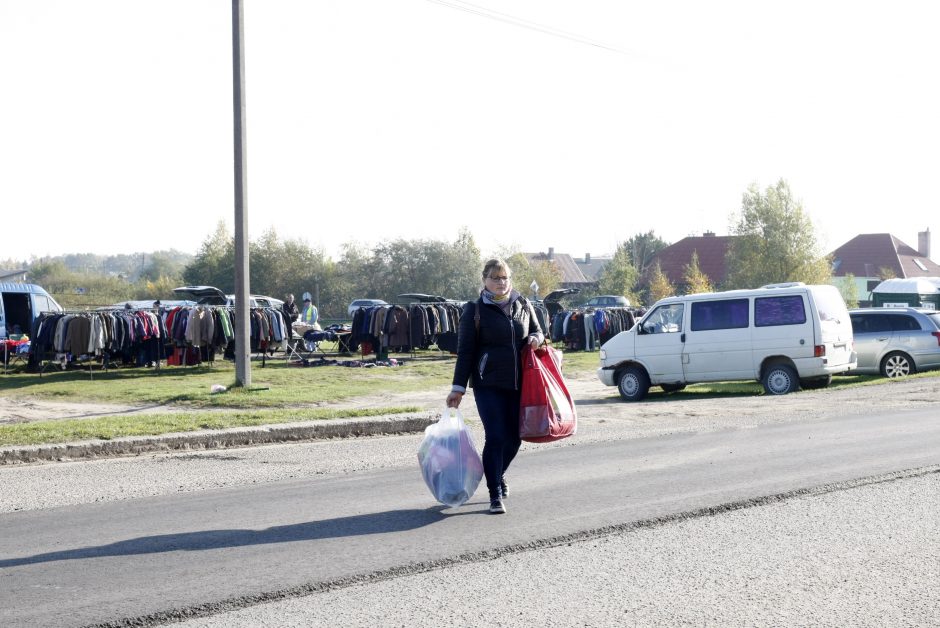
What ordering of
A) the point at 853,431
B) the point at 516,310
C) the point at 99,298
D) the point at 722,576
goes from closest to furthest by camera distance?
the point at 722,576 < the point at 516,310 < the point at 853,431 < the point at 99,298

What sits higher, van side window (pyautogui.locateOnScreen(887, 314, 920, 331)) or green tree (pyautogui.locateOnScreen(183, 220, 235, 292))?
green tree (pyautogui.locateOnScreen(183, 220, 235, 292))

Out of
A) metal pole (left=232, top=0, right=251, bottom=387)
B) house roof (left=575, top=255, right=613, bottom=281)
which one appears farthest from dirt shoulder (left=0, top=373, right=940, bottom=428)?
house roof (left=575, top=255, right=613, bottom=281)

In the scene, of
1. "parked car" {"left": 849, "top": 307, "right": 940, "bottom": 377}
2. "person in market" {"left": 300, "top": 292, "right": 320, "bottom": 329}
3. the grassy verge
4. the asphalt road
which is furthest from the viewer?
"person in market" {"left": 300, "top": 292, "right": 320, "bottom": 329}

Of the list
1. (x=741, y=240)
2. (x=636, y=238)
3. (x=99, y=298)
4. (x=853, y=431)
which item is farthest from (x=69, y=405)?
(x=636, y=238)

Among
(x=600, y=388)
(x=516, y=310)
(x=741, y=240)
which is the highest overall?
(x=741, y=240)

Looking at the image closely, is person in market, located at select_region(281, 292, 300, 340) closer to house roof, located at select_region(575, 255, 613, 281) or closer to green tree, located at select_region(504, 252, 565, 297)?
green tree, located at select_region(504, 252, 565, 297)

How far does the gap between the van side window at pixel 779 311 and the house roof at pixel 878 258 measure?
77.4 meters

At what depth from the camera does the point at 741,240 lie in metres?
76.8

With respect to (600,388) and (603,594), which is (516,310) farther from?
(600,388)

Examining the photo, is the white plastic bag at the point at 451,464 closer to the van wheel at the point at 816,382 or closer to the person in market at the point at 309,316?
the van wheel at the point at 816,382

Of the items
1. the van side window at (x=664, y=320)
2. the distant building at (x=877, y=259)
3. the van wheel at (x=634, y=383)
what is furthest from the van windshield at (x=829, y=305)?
the distant building at (x=877, y=259)

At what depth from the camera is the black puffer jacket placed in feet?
24.2

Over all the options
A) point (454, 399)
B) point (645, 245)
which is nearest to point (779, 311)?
point (454, 399)

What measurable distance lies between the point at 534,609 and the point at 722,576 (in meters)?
1.24
